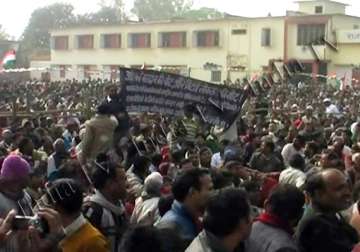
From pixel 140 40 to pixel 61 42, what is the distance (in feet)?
31.4

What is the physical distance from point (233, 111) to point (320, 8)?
147 feet

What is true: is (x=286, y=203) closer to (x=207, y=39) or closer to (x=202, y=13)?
(x=207, y=39)

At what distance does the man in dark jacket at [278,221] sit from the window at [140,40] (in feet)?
166

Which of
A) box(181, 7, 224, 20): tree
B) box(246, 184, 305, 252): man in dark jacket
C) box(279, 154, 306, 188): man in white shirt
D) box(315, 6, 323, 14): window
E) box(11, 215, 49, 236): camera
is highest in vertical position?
box(181, 7, 224, 20): tree

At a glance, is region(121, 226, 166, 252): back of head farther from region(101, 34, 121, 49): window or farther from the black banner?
region(101, 34, 121, 49): window

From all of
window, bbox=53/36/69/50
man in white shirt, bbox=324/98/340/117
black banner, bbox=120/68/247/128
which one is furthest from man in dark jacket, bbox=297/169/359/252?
window, bbox=53/36/69/50

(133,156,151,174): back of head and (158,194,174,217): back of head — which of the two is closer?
(158,194,174,217): back of head

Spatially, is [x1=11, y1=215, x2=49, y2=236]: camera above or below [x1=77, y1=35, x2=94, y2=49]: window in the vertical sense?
below

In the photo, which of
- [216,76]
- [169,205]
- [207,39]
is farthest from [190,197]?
[207,39]

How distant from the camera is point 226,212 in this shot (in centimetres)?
349

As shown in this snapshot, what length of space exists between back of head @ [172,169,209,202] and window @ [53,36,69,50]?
187 ft

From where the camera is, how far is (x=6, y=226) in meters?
3.27

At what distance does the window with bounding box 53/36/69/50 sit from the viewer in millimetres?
60312

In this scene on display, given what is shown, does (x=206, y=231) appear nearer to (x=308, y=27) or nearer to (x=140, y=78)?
(x=140, y=78)
